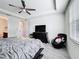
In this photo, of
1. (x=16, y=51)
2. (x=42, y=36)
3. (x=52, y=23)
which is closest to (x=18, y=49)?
(x=16, y=51)

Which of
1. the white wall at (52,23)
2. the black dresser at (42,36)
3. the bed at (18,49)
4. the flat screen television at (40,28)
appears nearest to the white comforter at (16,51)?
the bed at (18,49)

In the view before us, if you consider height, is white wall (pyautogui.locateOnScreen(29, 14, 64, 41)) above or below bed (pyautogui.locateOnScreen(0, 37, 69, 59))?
above

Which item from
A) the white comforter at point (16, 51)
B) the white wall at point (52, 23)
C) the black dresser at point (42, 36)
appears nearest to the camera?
the white comforter at point (16, 51)

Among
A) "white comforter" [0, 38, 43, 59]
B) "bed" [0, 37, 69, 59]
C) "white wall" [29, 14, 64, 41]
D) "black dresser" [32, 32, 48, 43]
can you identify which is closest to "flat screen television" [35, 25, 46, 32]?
"white wall" [29, 14, 64, 41]

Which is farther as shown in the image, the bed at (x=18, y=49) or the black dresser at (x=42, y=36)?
the black dresser at (x=42, y=36)

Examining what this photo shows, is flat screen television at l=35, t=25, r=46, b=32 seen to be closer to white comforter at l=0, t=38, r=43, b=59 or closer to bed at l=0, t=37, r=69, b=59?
bed at l=0, t=37, r=69, b=59

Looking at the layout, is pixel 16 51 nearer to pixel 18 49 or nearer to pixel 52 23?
pixel 18 49

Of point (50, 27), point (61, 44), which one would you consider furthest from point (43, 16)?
point (61, 44)

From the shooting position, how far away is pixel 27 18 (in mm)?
8117

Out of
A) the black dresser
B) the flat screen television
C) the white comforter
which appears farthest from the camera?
the flat screen television

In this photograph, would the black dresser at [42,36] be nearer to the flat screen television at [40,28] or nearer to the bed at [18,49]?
the flat screen television at [40,28]

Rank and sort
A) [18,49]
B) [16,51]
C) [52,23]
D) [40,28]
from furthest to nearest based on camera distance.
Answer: [40,28], [52,23], [18,49], [16,51]

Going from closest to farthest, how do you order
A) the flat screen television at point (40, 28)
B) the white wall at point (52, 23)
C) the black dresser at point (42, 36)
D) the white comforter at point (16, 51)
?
1. the white comforter at point (16, 51)
2. the white wall at point (52, 23)
3. the black dresser at point (42, 36)
4. the flat screen television at point (40, 28)

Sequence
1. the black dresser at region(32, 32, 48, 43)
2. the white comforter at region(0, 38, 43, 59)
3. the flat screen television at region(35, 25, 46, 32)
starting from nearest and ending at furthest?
the white comforter at region(0, 38, 43, 59)
the black dresser at region(32, 32, 48, 43)
the flat screen television at region(35, 25, 46, 32)
